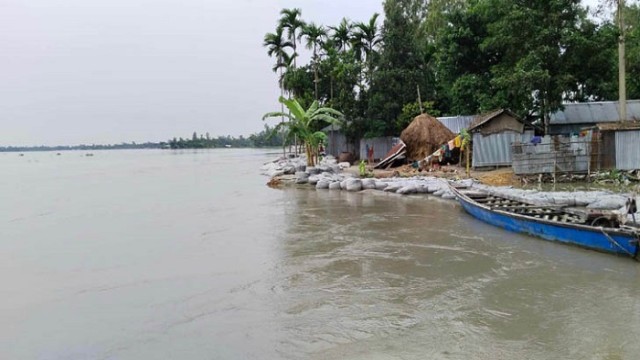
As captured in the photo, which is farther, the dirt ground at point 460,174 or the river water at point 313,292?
the dirt ground at point 460,174

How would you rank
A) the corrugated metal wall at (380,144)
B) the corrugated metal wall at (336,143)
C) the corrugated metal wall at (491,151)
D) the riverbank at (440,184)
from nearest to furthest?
the riverbank at (440,184) < the corrugated metal wall at (491,151) < the corrugated metal wall at (380,144) < the corrugated metal wall at (336,143)

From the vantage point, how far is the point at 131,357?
5.33m

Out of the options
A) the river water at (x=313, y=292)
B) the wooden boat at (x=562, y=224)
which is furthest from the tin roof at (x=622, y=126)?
the river water at (x=313, y=292)

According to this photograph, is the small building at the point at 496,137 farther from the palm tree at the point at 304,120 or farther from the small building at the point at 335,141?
the small building at the point at 335,141

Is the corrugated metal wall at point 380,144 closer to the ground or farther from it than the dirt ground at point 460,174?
farther from it

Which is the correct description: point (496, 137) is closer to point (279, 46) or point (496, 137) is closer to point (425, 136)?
point (425, 136)

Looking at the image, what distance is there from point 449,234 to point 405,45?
713 inches

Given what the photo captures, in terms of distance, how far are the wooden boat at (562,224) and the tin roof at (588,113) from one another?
1481 cm

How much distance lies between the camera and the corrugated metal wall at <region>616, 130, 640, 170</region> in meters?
17.2

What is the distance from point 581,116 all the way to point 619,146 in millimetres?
8871

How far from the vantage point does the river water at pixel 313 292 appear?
5465 millimetres

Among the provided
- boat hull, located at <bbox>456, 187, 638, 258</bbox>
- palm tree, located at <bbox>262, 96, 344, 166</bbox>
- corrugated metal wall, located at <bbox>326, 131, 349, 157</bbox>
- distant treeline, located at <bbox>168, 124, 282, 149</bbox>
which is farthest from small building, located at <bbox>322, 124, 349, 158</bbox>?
distant treeline, located at <bbox>168, 124, 282, 149</bbox>

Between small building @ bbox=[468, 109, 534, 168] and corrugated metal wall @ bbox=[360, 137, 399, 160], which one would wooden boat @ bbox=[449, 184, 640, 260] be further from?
corrugated metal wall @ bbox=[360, 137, 399, 160]

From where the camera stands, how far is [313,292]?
7.36 meters
